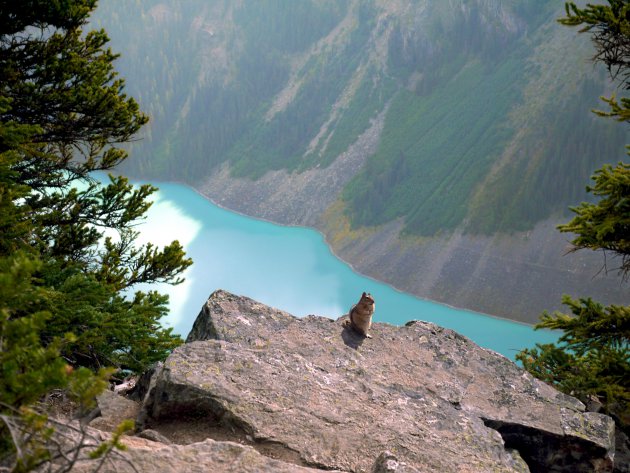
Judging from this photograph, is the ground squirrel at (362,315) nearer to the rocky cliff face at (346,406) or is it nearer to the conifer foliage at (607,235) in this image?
the rocky cliff face at (346,406)

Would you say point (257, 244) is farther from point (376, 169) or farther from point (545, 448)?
point (545, 448)

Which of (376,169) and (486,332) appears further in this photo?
(376,169)

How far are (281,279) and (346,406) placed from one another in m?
131

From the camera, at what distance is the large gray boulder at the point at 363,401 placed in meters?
9.50

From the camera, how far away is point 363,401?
10852 millimetres

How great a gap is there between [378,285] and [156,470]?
468 ft

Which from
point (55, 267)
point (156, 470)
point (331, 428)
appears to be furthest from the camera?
point (55, 267)

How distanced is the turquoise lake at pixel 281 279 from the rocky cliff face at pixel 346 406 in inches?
3767

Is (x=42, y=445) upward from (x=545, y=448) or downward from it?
downward

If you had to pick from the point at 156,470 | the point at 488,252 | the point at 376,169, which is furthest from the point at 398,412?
the point at 376,169

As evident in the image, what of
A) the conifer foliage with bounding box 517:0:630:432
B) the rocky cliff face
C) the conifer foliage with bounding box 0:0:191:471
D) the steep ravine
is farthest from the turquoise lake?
the rocky cliff face

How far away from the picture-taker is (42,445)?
5.39 meters

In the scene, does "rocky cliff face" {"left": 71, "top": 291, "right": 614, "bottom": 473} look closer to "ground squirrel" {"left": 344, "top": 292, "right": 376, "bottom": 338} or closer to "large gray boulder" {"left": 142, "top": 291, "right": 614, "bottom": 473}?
"large gray boulder" {"left": 142, "top": 291, "right": 614, "bottom": 473}

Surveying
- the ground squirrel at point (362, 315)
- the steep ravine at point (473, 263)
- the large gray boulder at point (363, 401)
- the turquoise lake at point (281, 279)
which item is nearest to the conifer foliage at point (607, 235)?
the large gray boulder at point (363, 401)
